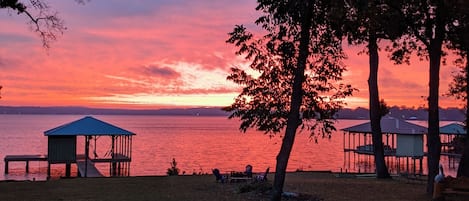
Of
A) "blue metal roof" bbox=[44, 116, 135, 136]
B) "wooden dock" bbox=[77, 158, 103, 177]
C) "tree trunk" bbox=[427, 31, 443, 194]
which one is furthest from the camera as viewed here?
"blue metal roof" bbox=[44, 116, 135, 136]

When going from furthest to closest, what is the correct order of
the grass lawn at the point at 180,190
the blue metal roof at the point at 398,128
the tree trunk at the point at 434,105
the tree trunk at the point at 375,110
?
1. the blue metal roof at the point at 398,128
2. the tree trunk at the point at 375,110
3. the tree trunk at the point at 434,105
4. the grass lawn at the point at 180,190

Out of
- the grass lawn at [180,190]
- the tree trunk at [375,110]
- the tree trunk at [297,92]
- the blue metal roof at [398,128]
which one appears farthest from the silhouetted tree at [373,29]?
the blue metal roof at [398,128]

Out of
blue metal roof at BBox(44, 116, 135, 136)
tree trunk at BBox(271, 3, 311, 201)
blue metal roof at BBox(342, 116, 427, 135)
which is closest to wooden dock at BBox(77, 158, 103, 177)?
blue metal roof at BBox(44, 116, 135, 136)

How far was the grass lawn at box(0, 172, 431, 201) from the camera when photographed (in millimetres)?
14430

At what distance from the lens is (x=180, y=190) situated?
16.0 m

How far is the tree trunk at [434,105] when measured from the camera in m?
14.9

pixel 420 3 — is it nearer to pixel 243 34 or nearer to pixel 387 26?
pixel 387 26

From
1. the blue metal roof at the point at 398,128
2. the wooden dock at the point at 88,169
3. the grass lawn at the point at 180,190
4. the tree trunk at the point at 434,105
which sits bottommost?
the wooden dock at the point at 88,169

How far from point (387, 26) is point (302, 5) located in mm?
4242

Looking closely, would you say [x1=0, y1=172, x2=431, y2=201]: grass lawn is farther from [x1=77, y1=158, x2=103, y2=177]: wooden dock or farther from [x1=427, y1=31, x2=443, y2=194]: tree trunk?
[x1=77, y1=158, x2=103, y2=177]: wooden dock

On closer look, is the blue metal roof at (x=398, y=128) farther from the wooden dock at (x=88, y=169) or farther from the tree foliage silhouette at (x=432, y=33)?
the tree foliage silhouette at (x=432, y=33)

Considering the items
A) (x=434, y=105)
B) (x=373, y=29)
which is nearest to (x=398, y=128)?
(x=434, y=105)

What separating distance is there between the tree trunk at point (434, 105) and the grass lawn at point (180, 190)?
0.91 meters

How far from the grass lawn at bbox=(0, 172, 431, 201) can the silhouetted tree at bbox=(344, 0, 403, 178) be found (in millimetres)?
4397
